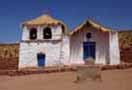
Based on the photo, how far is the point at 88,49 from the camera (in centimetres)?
3181

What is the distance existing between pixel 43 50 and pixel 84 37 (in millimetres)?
4165

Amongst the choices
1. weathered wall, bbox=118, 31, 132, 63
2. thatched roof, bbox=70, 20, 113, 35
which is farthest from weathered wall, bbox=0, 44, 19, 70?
weathered wall, bbox=118, 31, 132, 63

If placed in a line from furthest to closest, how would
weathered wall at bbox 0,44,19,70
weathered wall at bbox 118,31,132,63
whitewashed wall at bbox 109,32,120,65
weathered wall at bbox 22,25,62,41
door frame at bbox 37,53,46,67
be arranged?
weathered wall at bbox 0,44,19,70, door frame at bbox 37,53,46,67, weathered wall at bbox 22,25,62,41, weathered wall at bbox 118,31,132,63, whitewashed wall at bbox 109,32,120,65

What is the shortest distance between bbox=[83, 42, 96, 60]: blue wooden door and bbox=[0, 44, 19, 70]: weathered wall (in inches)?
273

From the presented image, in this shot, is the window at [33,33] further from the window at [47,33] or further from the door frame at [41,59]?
the door frame at [41,59]

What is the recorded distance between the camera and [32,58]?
32000 mm

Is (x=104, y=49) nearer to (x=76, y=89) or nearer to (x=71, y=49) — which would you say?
(x=71, y=49)

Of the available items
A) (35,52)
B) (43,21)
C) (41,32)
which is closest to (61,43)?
(41,32)

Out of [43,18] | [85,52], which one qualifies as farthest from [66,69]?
[43,18]

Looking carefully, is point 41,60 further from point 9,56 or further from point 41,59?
point 9,56

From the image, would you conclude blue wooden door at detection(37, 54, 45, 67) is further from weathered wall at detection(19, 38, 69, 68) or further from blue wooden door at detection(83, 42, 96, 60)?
blue wooden door at detection(83, 42, 96, 60)

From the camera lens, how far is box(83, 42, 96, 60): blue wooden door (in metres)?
31.4

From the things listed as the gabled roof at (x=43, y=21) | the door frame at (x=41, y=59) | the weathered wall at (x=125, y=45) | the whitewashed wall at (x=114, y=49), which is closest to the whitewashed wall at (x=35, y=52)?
the door frame at (x=41, y=59)

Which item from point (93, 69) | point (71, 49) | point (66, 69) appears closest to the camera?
point (93, 69)
